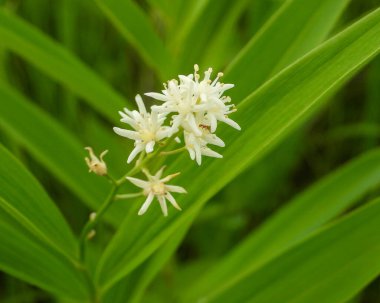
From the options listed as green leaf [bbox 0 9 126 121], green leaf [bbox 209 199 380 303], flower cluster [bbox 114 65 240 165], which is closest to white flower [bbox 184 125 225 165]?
flower cluster [bbox 114 65 240 165]

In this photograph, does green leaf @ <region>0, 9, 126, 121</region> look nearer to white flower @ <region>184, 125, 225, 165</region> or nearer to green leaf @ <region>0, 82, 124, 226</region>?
green leaf @ <region>0, 82, 124, 226</region>

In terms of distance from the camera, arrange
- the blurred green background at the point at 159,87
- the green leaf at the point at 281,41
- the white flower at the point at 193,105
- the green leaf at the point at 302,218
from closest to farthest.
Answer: the white flower at the point at 193,105 < the green leaf at the point at 281,41 < the green leaf at the point at 302,218 < the blurred green background at the point at 159,87

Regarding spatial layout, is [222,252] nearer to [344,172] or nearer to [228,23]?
[344,172]

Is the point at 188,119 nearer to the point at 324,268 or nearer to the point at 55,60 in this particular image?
the point at 324,268

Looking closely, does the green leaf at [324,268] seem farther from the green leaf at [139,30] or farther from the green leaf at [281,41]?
the green leaf at [139,30]

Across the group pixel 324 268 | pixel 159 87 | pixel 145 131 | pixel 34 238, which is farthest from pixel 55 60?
pixel 324 268

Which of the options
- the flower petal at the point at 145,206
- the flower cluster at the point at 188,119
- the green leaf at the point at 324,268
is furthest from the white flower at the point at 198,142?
the green leaf at the point at 324,268
